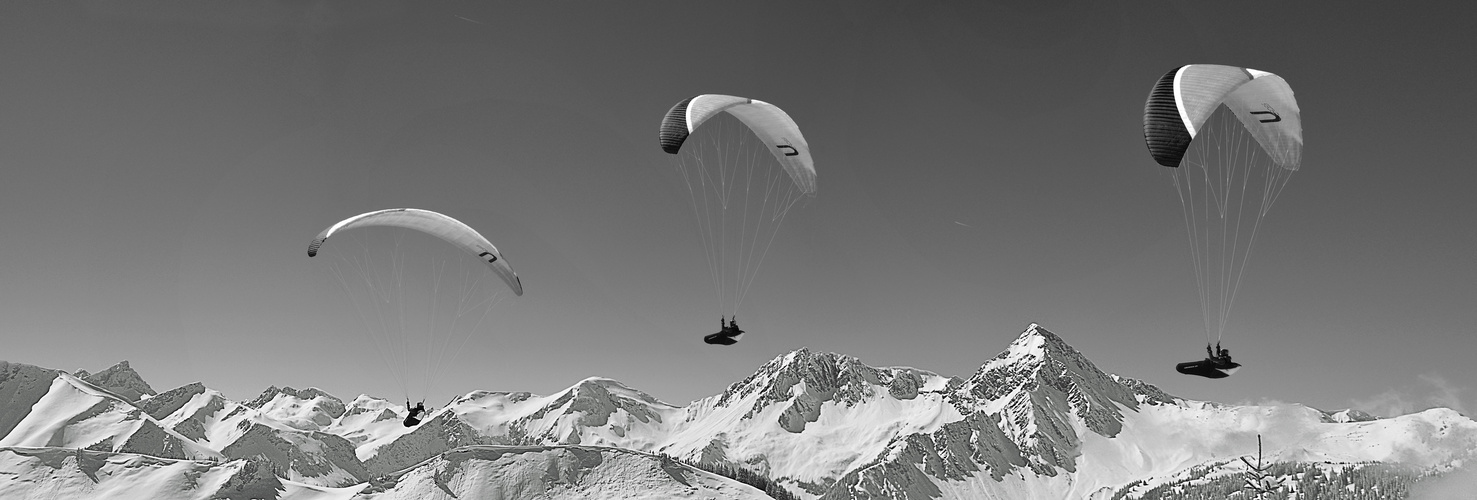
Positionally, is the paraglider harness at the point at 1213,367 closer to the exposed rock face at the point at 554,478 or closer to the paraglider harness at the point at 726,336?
the paraglider harness at the point at 726,336

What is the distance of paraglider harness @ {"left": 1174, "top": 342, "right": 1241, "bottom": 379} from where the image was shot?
32.2 metres

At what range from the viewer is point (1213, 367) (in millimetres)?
32469

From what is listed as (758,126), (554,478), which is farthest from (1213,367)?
(554,478)

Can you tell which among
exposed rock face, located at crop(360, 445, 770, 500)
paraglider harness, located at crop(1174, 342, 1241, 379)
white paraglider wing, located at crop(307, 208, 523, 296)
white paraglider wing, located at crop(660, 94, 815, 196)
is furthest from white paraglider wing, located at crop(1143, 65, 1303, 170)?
exposed rock face, located at crop(360, 445, 770, 500)

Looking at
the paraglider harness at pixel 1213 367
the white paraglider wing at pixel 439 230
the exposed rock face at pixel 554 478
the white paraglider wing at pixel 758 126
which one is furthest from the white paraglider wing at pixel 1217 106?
the exposed rock face at pixel 554 478

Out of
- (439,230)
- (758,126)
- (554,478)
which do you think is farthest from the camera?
(554,478)

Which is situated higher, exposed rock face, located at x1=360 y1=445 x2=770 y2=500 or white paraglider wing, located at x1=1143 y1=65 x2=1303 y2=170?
white paraglider wing, located at x1=1143 y1=65 x2=1303 y2=170

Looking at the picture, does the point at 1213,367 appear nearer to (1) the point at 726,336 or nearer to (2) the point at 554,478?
(1) the point at 726,336

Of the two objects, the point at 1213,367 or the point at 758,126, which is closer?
the point at 1213,367

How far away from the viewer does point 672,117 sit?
37.4 metres

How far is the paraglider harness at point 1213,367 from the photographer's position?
105 feet

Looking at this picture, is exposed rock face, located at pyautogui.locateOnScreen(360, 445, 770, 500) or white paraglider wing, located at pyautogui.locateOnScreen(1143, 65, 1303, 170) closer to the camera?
white paraglider wing, located at pyautogui.locateOnScreen(1143, 65, 1303, 170)

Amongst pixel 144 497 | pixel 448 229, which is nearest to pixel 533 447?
pixel 144 497

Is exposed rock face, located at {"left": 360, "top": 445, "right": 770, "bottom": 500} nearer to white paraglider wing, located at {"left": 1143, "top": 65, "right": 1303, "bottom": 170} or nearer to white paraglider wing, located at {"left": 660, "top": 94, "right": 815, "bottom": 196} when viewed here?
white paraglider wing, located at {"left": 660, "top": 94, "right": 815, "bottom": 196}
